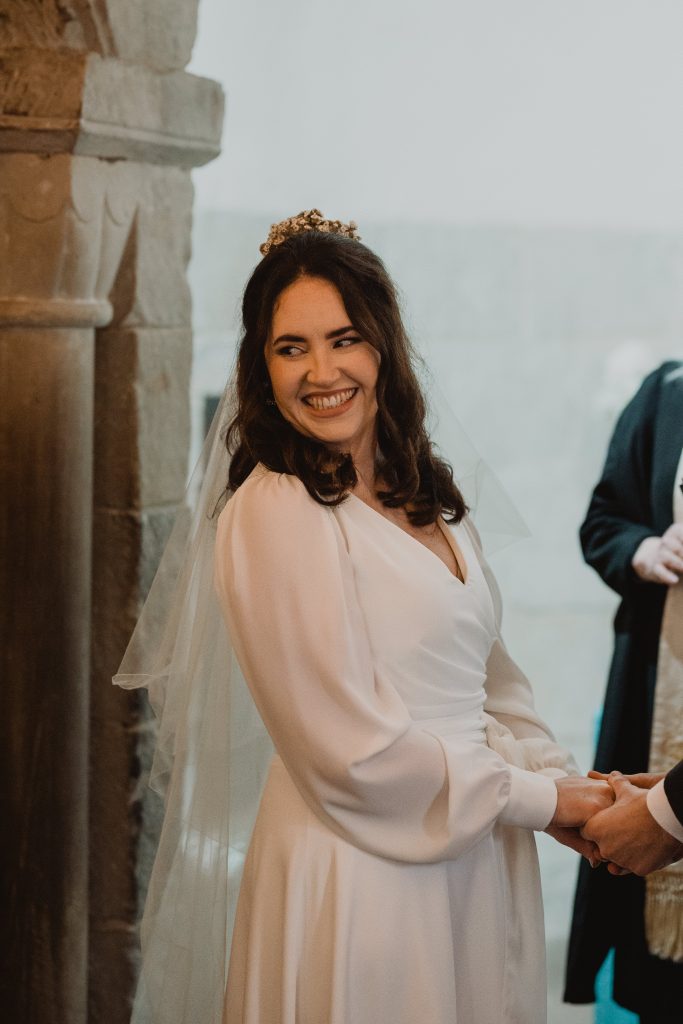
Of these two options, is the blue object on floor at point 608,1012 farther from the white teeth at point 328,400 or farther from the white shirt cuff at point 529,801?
the white teeth at point 328,400

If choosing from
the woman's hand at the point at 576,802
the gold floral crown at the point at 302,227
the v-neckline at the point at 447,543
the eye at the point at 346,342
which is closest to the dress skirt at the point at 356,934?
the woman's hand at the point at 576,802

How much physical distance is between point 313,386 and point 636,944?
1.74 metres

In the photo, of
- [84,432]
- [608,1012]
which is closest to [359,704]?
[84,432]

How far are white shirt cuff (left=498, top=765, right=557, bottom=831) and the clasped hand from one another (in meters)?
0.05

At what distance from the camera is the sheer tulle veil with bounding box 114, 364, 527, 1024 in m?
2.25

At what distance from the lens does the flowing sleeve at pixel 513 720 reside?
7.38 ft

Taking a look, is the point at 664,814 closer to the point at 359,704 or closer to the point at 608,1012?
the point at 359,704

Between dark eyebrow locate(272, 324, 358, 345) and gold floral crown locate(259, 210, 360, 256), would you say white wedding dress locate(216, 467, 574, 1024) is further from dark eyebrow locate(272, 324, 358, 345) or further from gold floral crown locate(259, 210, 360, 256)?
gold floral crown locate(259, 210, 360, 256)

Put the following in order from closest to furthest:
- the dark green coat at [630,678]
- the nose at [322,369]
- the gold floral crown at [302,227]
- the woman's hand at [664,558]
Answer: the nose at [322,369], the gold floral crown at [302,227], the woman's hand at [664,558], the dark green coat at [630,678]

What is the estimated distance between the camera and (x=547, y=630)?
5590 millimetres

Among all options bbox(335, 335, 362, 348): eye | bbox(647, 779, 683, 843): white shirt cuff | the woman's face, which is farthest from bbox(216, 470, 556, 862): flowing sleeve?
bbox(647, 779, 683, 843): white shirt cuff

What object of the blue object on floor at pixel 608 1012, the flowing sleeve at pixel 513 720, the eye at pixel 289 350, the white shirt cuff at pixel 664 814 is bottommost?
the blue object on floor at pixel 608 1012

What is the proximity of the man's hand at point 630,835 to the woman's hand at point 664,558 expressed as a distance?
2.50 ft

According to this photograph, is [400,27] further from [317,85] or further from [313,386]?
[313,386]
